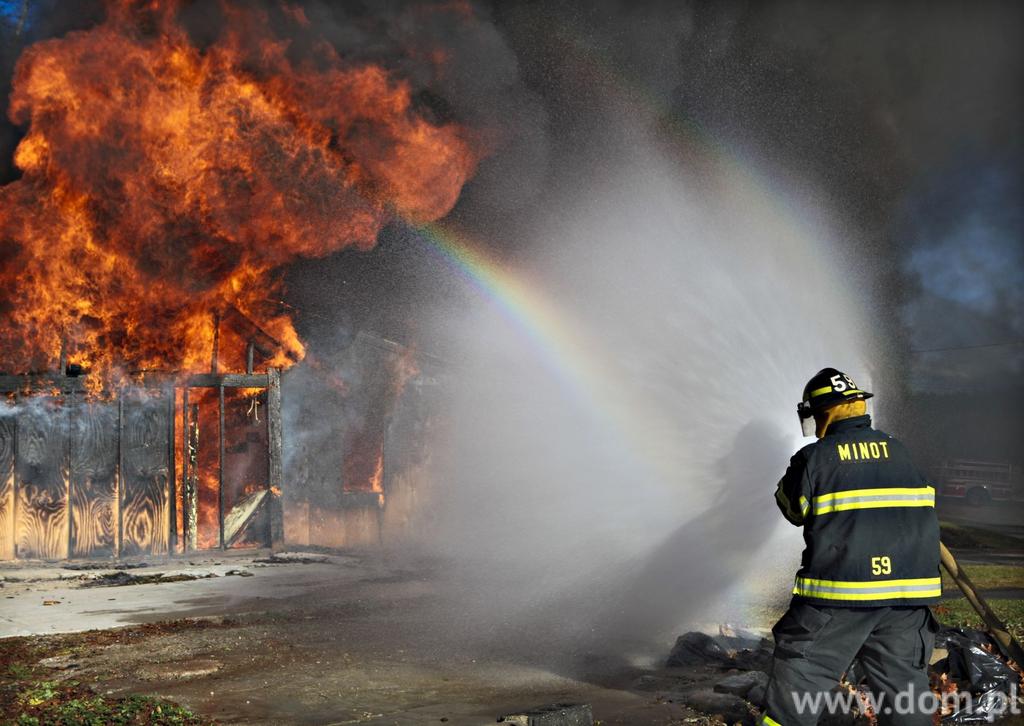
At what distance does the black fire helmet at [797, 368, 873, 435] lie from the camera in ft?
12.8

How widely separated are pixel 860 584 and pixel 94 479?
11.8 meters

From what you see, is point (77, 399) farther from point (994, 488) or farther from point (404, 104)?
point (994, 488)

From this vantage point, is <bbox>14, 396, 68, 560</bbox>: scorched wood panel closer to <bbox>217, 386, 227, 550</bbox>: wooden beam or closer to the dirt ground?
the dirt ground

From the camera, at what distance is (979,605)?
432cm

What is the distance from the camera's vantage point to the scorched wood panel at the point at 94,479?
12484mm

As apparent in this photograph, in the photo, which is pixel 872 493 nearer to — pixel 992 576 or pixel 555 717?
pixel 555 717

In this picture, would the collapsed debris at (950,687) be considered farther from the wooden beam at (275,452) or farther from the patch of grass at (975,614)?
the wooden beam at (275,452)

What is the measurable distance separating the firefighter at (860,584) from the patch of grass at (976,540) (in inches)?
595

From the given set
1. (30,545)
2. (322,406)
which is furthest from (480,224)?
(30,545)

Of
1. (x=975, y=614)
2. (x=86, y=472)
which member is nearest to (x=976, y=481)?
(x=975, y=614)

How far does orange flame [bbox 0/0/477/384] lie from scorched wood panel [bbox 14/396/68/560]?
0.76 metres

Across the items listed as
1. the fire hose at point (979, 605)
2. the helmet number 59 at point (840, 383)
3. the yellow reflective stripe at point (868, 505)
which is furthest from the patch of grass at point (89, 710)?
the fire hose at point (979, 605)

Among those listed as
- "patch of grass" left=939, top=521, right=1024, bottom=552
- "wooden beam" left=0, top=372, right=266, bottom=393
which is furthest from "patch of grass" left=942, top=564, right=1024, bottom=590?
"wooden beam" left=0, top=372, right=266, bottom=393

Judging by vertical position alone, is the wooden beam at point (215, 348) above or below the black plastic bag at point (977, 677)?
above
